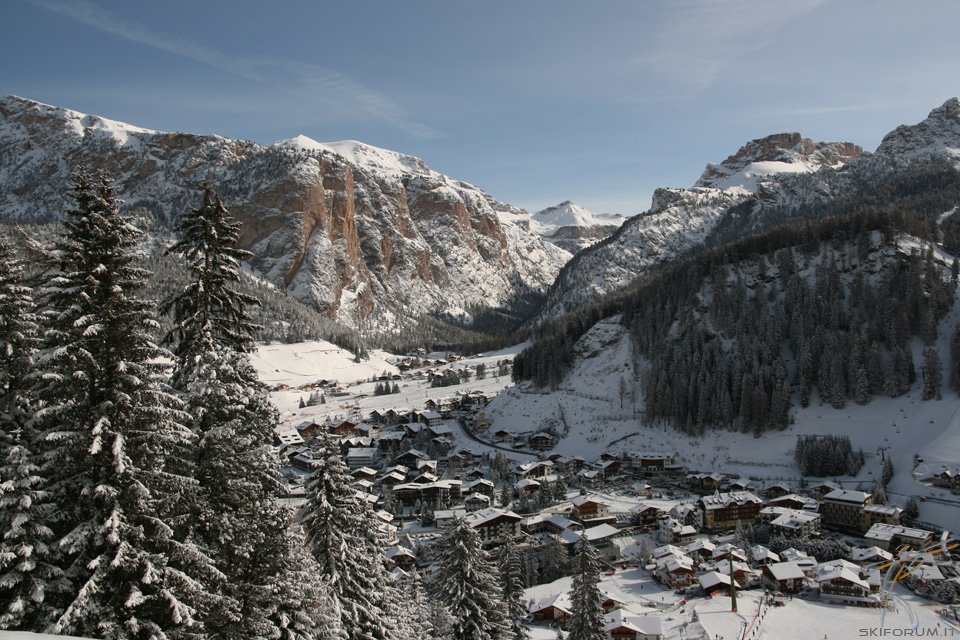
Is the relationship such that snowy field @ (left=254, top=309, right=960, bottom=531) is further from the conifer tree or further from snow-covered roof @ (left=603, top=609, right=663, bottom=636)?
snow-covered roof @ (left=603, top=609, right=663, bottom=636)

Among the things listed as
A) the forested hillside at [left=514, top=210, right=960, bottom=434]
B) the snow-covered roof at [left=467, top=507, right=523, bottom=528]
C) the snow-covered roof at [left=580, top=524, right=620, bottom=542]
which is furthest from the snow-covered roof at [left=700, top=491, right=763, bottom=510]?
the snow-covered roof at [left=467, top=507, right=523, bottom=528]

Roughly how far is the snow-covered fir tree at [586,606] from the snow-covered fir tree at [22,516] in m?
20.6

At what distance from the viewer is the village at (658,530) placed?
3756 cm

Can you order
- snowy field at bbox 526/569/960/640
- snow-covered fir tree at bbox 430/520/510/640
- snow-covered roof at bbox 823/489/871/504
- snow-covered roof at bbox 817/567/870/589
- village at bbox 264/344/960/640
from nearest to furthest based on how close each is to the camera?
snow-covered fir tree at bbox 430/520/510/640 → snowy field at bbox 526/569/960/640 → village at bbox 264/344/960/640 → snow-covered roof at bbox 817/567/870/589 → snow-covered roof at bbox 823/489/871/504

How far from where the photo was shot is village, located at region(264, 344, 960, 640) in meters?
37.6

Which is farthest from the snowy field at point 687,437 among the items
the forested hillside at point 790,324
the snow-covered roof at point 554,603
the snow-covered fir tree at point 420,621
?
the snow-covered fir tree at point 420,621

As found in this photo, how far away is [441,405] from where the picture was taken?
332 ft

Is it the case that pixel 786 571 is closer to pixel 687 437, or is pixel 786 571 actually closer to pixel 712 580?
pixel 712 580

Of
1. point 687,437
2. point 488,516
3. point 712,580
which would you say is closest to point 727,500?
point 712,580

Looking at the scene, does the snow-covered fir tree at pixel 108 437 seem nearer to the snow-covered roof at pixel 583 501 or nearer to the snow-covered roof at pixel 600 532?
the snow-covered roof at pixel 600 532

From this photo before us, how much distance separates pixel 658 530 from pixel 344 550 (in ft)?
137

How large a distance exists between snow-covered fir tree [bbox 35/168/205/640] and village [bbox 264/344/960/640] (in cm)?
597

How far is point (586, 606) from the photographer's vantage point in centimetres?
2475

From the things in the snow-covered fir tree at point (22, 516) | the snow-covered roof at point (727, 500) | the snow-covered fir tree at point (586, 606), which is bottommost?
the snow-covered roof at point (727, 500)
